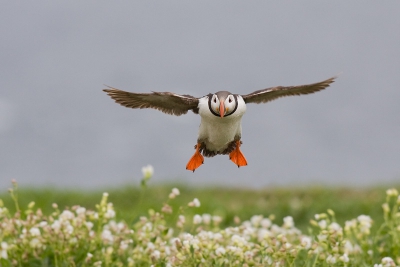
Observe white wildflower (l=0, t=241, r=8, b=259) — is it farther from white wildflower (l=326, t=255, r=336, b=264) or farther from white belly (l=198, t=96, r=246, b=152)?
white belly (l=198, t=96, r=246, b=152)

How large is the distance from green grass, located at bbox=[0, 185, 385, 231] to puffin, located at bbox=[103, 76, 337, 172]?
25.4 feet

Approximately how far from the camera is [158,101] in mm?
2953

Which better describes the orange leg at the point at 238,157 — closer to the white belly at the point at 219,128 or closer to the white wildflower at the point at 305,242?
the white belly at the point at 219,128

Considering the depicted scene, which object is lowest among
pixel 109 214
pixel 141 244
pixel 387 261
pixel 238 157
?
pixel 387 261

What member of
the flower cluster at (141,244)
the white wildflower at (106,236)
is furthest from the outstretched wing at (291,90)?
the white wildflower at (106,236)

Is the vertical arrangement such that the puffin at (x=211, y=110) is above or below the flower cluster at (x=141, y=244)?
above

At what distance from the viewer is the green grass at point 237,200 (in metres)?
10.9

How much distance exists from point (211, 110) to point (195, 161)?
36cm

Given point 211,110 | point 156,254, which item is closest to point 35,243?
point 156,254

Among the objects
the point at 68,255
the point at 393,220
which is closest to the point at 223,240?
the point at 68,255

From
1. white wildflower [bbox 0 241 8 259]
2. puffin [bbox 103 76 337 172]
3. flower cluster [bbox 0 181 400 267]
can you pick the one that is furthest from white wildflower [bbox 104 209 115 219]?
puffin [bbox 103 76 337 172]

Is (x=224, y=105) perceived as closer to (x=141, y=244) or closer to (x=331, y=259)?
(x=331, y=259)

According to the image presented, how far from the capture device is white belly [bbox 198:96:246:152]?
8.51ft

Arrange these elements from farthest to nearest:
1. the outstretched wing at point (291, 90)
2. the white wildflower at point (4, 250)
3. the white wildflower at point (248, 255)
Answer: the white wildflower at point (4, 250), the white wildflower at point (248, 255), the outstretched wing at point (291, 90)
